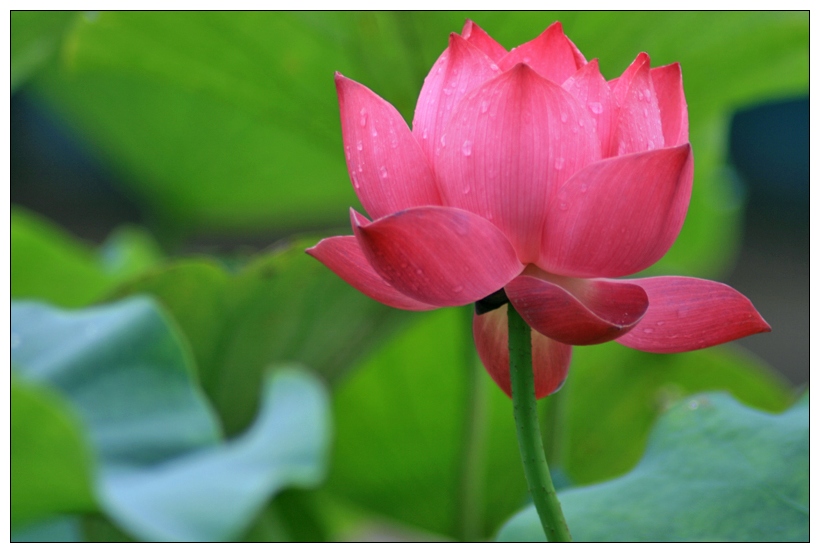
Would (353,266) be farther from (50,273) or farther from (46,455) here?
(50,273)

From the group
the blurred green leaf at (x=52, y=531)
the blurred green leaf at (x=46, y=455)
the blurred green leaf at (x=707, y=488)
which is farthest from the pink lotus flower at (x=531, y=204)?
the blurred green leaf at (x=52, y=531)

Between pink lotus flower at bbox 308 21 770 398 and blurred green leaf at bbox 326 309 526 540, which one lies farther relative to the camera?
blurred green leaf at bbox 326 309 526 540

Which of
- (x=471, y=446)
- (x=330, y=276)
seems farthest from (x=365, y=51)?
(x=471, y=446)

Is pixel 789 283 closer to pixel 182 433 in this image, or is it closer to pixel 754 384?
pixel 754 384

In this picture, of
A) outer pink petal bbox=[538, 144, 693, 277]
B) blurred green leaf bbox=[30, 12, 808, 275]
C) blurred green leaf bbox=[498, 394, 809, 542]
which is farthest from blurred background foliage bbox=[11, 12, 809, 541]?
outer pink petal bbox=[538, 144, 693, 277]

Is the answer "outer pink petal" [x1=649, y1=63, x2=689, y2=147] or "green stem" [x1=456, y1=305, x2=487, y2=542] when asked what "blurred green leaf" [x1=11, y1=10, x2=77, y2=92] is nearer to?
"green stem" [x1=456, y1=305, x2=487, y2=542]

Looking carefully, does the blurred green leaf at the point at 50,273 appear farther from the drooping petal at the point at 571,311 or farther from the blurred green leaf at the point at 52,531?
the drooping petal at the point at 571,311

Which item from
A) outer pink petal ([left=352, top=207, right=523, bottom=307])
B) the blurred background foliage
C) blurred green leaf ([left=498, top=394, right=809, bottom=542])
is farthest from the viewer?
the blurred background foliage
